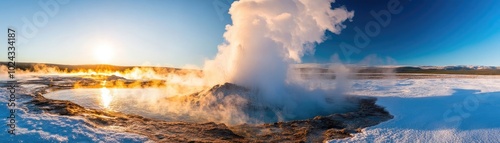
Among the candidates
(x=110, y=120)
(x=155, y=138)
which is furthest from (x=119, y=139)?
(x=110, y=120)

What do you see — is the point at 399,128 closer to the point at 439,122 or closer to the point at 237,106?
the point at 439,122

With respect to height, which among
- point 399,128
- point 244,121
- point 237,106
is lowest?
point 244,121

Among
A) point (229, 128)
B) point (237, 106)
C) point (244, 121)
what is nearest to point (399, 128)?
point (244, 121)

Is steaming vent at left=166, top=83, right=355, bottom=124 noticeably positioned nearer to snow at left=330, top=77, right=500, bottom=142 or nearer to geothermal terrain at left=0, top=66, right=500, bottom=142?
geothermal terrain at left=0, top=66, right=500, bottom=142

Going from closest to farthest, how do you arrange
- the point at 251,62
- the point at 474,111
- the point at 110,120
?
the point at 110,120
the point at 474,111
the point at 251,62

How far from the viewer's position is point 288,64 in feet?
82.2

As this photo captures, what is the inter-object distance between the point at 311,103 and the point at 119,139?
13.3 meters

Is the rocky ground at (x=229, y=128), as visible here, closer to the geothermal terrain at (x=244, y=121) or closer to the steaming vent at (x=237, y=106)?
the geothermal terrain at (x=244, y=121)

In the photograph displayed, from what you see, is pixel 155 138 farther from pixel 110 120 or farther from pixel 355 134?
pixel 355 134

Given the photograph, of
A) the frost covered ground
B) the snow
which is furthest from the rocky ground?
the snow

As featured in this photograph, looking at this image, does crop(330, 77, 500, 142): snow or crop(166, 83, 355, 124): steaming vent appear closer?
crop(330, 77, 500, 142): snow

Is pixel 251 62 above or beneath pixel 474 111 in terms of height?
above

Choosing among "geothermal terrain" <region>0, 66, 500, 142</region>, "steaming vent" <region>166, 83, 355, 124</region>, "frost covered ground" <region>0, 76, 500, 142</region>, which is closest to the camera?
"frost covered ground" <region>0, 76, 500, 142</region>

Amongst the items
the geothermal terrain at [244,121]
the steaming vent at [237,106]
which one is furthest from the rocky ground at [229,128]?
the steaming vent at [237,106]
